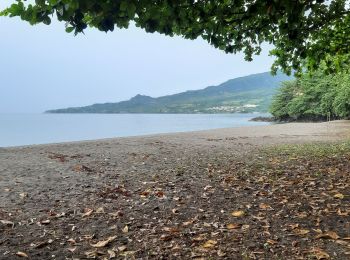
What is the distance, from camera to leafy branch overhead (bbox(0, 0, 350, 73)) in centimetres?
500

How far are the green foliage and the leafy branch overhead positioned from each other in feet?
148

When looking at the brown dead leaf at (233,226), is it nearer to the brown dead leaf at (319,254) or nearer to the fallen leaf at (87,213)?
the brown dead leaf at (319,254)

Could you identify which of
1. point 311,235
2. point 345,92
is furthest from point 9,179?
point 345,92

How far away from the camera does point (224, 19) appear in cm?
805

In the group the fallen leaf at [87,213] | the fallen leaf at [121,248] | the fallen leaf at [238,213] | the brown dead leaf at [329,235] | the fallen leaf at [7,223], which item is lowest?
the brown dead leaf at [329,235]

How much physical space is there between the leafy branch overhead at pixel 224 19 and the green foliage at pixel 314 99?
45161 millimetres

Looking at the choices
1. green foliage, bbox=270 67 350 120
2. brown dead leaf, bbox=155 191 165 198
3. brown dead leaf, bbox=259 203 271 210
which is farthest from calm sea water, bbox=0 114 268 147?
brown dead leaf, bbox=259 203 271 210

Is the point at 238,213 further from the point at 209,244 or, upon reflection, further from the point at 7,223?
the point at 7,223

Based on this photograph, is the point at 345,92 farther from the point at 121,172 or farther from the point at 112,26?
the point at 112,26

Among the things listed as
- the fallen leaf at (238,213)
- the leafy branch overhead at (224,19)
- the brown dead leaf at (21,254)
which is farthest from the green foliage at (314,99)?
the brown dead leaf at (21,254)

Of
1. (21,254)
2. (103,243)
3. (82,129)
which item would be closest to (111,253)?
(103,243)

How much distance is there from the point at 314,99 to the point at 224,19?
75898mm

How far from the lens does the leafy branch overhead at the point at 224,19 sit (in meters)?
5.00

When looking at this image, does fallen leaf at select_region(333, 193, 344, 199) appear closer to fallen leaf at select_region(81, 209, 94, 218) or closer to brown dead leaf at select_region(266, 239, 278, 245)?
brown dead leaf at select_region(266, 239, 278, 245)
